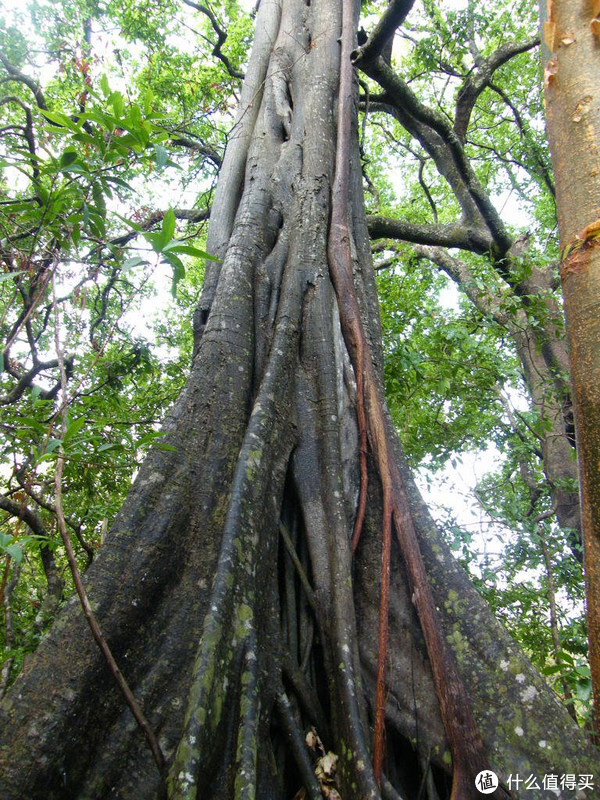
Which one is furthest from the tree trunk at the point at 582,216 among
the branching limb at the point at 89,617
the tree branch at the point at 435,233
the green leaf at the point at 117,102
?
the tree branch at the point at 435,233

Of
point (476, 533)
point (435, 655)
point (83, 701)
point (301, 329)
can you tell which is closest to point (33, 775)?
point (83, 701)

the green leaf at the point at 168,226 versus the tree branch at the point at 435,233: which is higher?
A: the tree branch at the point at 435,233

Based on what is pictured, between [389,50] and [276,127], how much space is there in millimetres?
2725

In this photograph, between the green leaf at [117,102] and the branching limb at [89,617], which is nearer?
the branching limb at [89,617]

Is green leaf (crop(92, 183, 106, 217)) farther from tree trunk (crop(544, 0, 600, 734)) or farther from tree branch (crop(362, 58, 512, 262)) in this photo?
tree branch (crop(362, 58, 512, 262))

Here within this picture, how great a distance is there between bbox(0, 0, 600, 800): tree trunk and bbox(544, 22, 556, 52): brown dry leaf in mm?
1590

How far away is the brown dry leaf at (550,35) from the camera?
6.38ft

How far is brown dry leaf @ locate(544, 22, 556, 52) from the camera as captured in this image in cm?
194

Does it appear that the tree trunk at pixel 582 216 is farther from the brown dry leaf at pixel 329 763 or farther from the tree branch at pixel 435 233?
the tree branch at pixel 435 233

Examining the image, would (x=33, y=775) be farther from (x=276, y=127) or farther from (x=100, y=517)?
(x=276, y=127)

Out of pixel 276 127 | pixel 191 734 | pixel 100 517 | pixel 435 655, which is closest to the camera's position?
pixel 191 734

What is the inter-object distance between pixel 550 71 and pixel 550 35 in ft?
0.53

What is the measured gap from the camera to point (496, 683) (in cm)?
200

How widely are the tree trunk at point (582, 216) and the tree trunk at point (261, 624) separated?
2.29 feet
